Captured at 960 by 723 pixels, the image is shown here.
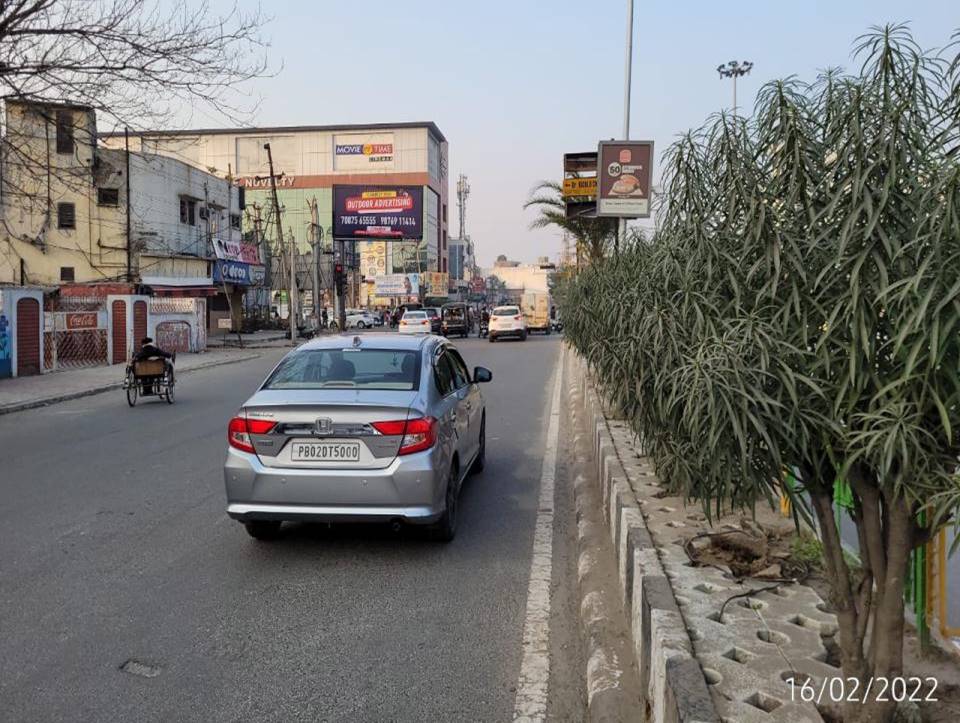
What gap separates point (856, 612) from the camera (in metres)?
3.05

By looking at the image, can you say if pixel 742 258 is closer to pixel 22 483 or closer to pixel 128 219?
pixel 22 483

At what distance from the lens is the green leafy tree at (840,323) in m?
2.53

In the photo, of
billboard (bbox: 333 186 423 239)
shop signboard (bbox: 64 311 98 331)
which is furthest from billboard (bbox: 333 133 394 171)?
shop signboard (bbox: 64 311 98 331)

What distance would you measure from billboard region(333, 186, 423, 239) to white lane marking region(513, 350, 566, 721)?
156 ft

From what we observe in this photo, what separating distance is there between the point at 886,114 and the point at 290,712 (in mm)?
3387

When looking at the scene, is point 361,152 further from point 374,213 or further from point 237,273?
point 237,273

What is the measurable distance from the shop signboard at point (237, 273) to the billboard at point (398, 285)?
2621 centimetres

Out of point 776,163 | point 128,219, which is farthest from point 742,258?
point 128,219

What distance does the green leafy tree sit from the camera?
2525 mm

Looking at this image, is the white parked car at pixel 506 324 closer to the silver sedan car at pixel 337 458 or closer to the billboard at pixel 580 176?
the billboard at pixel 580 176

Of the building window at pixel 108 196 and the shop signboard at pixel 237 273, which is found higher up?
the building window at pixel 108 196

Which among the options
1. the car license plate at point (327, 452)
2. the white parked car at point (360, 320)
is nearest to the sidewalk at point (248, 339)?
the white parked car at point (360, 320)

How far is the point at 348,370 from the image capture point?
6.50m

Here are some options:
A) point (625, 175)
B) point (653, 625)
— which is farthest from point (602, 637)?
point (625, 175)
